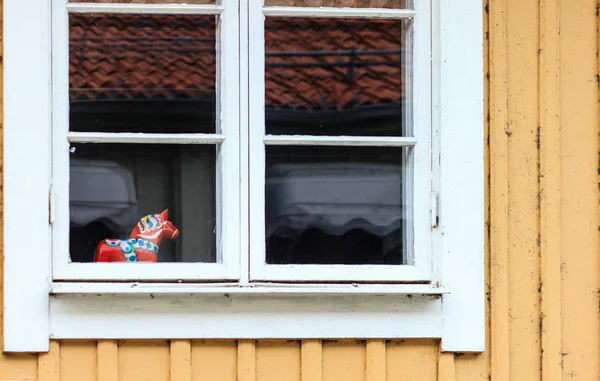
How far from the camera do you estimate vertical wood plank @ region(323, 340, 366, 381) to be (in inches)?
100

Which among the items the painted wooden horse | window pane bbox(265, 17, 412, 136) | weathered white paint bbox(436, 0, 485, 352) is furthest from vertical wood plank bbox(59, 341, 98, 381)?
weathered white paint bbox(436, 0, 485, 352)

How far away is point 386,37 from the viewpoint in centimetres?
269

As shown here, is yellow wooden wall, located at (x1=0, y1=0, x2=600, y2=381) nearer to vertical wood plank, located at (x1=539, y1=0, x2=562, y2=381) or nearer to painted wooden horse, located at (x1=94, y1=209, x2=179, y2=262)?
vertical wood plank, located at (x1=539, y1=0, x2=562, y2=381)

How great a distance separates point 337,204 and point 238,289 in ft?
1.50

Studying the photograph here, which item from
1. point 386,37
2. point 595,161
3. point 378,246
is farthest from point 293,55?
point 595,161

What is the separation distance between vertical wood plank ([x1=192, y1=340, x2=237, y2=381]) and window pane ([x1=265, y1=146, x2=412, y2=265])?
36 centimetres

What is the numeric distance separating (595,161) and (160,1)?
5.14 ft

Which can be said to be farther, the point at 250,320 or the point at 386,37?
the point at 386,37

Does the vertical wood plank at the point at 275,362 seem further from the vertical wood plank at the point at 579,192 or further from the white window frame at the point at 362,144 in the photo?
the vertical wood plank at the point at 579,192

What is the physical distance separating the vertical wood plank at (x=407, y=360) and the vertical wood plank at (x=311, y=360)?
0.23 metres

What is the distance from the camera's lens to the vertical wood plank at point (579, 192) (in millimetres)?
2609

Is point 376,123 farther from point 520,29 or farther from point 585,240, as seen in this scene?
point 585,240

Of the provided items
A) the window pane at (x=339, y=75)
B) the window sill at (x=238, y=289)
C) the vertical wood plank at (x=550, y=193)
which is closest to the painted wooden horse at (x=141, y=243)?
the window sill at (x=238, y=289)

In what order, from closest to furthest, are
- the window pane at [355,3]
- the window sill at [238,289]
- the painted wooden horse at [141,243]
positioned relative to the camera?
the window sill at [238,289], the painted wooden horse at [141,243], the window pane at [355,3]
